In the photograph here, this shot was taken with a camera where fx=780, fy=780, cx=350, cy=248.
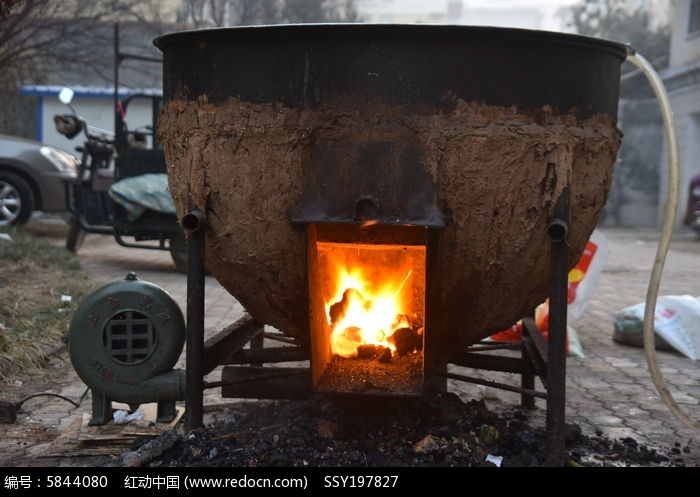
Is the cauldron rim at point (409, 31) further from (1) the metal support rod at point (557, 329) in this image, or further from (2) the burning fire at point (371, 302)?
(2) the burning fire at point (371, 302)

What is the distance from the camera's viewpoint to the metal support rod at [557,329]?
99.3 inches

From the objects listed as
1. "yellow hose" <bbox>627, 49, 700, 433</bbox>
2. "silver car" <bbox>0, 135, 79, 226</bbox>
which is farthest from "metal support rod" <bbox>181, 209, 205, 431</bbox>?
"silver car" <bbox>0, 135, 79, 226</bbox>

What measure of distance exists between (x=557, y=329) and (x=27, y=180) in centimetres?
887

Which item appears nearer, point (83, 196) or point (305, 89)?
point (305, 89)

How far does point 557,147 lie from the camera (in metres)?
2.54

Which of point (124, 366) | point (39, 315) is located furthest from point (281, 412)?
Result: point (39, 315)

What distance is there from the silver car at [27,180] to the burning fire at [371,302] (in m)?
7.30

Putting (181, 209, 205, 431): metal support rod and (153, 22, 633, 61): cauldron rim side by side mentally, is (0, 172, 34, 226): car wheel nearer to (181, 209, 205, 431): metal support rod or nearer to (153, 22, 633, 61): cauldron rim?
(181, 209, 205, 431): metal support rod

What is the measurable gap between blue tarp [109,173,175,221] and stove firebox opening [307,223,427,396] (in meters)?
4.42

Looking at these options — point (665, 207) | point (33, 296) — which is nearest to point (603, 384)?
point (665, 207)

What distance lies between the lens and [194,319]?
9.03 feet

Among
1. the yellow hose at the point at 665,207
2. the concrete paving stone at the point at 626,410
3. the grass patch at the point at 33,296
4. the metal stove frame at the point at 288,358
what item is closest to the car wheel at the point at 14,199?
the grass patch at the point at 33,296

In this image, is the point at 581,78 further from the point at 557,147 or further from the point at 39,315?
the point at 39,315

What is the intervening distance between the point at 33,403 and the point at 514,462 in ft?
7.38
